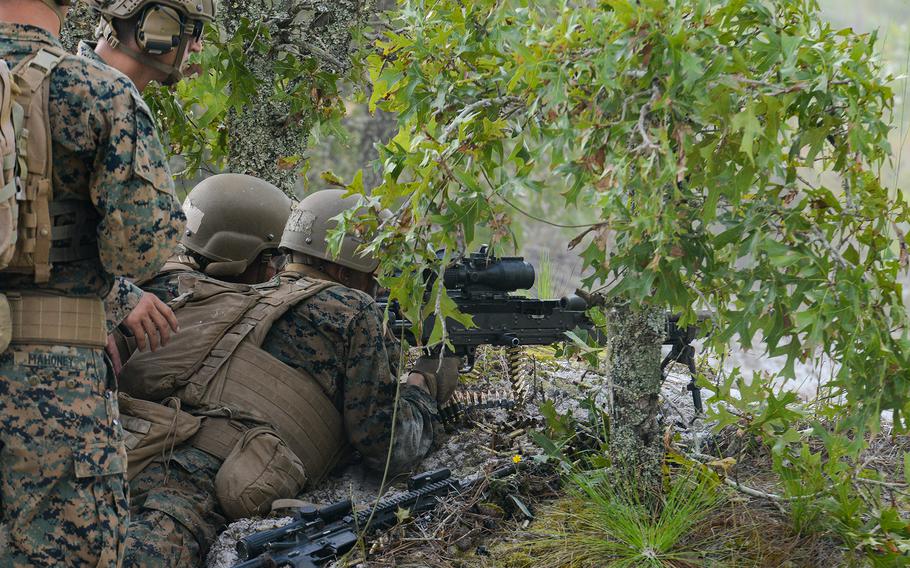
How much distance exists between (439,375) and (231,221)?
4.26ft

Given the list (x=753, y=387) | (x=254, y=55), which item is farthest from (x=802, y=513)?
(x=254, y=55)

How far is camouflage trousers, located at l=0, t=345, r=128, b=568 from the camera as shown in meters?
2.79

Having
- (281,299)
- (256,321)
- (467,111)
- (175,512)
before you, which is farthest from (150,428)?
(467,111)

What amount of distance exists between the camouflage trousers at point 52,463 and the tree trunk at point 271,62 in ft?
9.23

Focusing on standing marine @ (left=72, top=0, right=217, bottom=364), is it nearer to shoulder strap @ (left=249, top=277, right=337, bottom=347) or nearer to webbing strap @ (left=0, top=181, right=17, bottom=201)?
shoulder strap @ (left=249, top=277, right=337, bottom=347)

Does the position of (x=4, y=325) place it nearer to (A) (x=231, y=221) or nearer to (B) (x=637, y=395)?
(A) (x=231, y=221)

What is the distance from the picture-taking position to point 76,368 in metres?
2.85

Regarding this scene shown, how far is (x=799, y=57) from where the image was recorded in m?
2.68

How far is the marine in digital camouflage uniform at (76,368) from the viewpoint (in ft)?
9.16

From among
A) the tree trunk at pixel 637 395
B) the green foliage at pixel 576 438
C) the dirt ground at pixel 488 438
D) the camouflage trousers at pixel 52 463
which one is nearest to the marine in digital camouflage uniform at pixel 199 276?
the dirt ground at pixel 488 438

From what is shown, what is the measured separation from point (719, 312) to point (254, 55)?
3132mm

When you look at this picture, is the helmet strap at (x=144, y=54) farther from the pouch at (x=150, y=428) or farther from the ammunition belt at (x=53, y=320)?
the pouch at (x=150, y=428)

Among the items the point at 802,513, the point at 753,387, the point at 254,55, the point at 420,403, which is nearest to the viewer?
the point at 802,513

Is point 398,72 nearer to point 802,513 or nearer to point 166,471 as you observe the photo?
point 166,471
